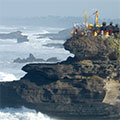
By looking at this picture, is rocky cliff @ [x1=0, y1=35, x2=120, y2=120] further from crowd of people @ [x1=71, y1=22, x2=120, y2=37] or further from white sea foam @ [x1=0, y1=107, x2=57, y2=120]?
crowd of people @ [x1=71, y1=22, x2=120, y2=37]

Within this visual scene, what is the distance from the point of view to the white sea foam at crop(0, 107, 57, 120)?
1626 inches

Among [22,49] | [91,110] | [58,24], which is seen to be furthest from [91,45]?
[58,24]

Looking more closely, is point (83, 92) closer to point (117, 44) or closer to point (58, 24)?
point (117, 44)

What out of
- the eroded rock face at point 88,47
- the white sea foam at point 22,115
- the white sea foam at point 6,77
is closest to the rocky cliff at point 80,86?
the eroded rock face at point 88,47

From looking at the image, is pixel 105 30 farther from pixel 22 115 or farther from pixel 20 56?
pixel 20 56

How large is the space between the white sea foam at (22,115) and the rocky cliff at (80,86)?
1.21ft

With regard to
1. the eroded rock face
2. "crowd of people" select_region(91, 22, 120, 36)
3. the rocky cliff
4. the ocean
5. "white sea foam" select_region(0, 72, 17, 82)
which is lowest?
the ocean

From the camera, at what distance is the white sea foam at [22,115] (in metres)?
41.3

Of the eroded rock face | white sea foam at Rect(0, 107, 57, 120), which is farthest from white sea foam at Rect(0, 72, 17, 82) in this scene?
the eroded rock face

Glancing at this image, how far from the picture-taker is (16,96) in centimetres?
4216

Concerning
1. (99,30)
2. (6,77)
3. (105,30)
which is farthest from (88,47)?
(6,77)

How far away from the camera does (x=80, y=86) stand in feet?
134

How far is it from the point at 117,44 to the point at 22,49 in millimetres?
53192

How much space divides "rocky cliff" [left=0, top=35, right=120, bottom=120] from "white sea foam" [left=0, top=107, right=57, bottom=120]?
1.21ft
